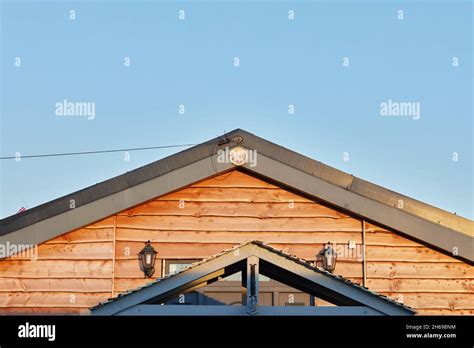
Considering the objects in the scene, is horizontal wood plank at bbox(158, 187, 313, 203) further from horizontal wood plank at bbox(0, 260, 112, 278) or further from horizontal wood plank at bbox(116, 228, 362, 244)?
horizontal wood plank at bbox(0, 260, 112, 278)

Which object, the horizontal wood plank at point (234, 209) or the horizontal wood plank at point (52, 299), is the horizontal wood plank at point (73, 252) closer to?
the horizontal wood plank at point (52, 299)

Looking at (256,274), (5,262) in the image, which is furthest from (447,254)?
(5,262)

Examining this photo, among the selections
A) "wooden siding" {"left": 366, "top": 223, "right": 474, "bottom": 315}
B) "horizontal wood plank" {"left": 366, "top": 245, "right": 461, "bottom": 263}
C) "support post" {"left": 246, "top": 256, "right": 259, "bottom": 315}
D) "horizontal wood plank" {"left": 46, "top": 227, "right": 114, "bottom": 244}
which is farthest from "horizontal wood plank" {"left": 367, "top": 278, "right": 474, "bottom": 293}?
"horizontal wood plank" {"left": 46, "top": 227, "right": 114, "bottom": 244}

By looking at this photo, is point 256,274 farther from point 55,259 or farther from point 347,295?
point 55,259

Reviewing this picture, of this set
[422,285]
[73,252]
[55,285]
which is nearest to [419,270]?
[422,285]

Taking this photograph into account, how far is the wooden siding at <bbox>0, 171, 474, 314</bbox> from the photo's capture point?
9.95m

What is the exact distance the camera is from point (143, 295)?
7.84 metres

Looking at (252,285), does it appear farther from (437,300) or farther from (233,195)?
(437,300)

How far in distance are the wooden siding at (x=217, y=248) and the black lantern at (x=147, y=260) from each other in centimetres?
11

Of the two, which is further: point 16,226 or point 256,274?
point 16,226

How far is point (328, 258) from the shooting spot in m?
→ 10.1

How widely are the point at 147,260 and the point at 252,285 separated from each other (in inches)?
98.9
